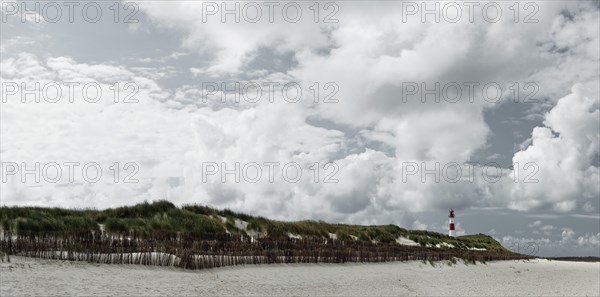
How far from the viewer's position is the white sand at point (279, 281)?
11.4 meters

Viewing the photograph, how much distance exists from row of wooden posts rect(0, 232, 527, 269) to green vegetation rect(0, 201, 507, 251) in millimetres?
1459

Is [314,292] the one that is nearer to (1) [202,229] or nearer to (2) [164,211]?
(1) [202,229]

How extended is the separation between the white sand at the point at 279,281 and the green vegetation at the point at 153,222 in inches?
228

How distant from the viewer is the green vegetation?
66.4 ft

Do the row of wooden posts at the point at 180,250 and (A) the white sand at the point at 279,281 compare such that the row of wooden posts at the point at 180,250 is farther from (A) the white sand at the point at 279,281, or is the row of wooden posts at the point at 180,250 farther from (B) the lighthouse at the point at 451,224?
(B) the lighthouse at the point at 451,224

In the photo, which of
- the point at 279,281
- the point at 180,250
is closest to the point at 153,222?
the point at 180,250

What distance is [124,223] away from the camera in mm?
22297

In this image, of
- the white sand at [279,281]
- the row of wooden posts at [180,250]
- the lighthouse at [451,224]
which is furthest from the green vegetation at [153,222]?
the lighthouse at [451,224]

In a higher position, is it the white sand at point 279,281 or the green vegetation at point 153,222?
the green vegetation at point 153,222

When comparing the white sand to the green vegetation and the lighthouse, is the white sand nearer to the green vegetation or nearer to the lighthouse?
the green vegetation

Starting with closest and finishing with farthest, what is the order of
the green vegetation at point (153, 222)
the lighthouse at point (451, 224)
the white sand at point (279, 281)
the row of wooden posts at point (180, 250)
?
the white sand at point (279, 281) < the row of wooden posts at point (180, 250) < the green vegetation at point (153, 222) < the lighthouse at point (451, 224)

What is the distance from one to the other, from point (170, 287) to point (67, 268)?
266cm

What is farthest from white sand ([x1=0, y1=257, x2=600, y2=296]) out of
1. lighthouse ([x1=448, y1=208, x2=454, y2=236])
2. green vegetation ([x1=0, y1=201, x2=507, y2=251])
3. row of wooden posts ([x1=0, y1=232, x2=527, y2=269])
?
lighthouse ([x1=448, y1=208, x2=454, y2=236])

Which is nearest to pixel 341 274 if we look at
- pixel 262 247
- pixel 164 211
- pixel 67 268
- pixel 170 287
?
pixel 262 247
